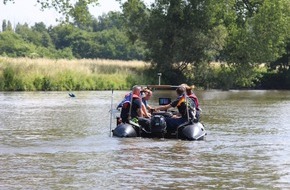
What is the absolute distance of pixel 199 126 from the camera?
63.8 feet

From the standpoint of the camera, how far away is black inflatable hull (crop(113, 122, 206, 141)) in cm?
1911

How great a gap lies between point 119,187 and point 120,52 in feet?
332

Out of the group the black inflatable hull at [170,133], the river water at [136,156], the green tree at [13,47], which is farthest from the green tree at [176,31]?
the green tree at [13,47]

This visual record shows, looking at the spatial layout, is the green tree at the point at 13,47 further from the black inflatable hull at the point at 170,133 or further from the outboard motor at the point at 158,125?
the outboard motor at the point at 158,125

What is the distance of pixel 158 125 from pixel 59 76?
3030 centimetres

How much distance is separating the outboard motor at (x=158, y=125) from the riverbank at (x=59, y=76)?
28227 millimetres

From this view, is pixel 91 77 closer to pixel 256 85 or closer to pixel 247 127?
pixel 256 85

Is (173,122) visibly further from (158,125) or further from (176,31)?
(176,31)

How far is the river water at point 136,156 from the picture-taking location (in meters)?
12.3

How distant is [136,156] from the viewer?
15.6 m

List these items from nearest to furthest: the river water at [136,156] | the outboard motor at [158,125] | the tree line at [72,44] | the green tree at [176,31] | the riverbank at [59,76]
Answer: the river water at [136,156], the outboard motor at [158,125], the riverbank at [59,76], the green tree at [176,31], the tree line at [72,44]

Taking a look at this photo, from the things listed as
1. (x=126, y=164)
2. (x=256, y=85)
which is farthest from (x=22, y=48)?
(x=126, y=164)

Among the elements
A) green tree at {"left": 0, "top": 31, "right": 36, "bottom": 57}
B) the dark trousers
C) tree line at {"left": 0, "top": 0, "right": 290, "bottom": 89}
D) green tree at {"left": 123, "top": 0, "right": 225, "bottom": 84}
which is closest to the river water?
the dark trousers

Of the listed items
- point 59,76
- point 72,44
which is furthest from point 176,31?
point 72,44
